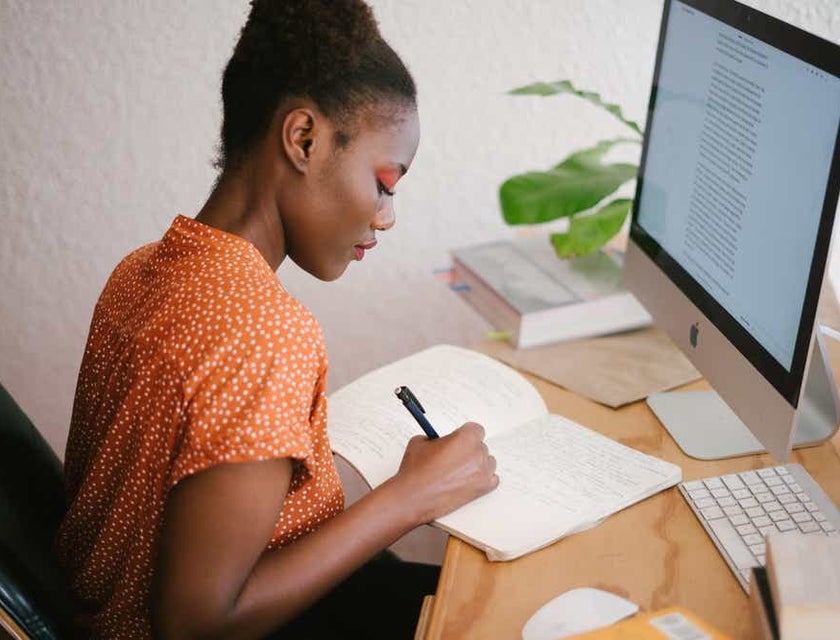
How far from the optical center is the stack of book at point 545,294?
51.9 inches

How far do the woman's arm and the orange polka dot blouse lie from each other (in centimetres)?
2

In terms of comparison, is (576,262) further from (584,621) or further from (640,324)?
(584,621)

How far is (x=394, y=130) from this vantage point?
935mm

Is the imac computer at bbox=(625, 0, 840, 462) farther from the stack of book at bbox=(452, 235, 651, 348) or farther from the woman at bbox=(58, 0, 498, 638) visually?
the woman at bbox=(58, 0, 498, 638)

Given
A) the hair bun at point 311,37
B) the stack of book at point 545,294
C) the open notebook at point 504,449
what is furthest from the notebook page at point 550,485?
the hair bun at point 311,37

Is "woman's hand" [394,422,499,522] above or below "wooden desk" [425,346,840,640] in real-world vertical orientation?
above

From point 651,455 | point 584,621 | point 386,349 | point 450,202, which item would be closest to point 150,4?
point 450,202

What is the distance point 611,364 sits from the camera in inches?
50.6

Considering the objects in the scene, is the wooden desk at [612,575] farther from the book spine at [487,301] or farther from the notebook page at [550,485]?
the book spine at [487,301]

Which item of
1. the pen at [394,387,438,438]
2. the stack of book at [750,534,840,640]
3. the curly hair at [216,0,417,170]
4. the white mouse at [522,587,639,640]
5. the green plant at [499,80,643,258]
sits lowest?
the white mouse at [522,587,639,640]

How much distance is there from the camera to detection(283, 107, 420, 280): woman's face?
913mm

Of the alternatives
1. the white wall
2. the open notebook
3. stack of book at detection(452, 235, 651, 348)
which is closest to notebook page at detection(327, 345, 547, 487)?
the open notebook

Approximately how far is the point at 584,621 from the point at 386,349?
1.14 meters

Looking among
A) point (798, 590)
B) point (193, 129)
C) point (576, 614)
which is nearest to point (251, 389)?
point (576, 614)
